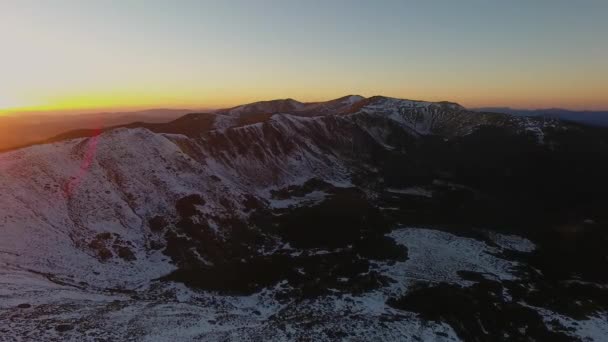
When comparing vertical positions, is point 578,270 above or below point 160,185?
below

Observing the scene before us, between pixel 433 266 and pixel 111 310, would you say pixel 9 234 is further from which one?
pixel 433 266

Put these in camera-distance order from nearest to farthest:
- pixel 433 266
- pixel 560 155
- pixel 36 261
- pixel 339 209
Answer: pixel 36 261, pixel 433 266, pixel 339 209, pixel 560 155

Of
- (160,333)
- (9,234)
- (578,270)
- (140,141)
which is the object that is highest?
(140,141)

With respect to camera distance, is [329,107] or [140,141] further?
[329,107]

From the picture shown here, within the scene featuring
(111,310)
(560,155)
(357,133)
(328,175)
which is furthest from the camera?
(357,133)

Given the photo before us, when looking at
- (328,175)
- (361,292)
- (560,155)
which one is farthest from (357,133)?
(361,292)

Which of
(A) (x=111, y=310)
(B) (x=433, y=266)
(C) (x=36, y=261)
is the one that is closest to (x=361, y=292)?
(B) (x=433, y=266)
